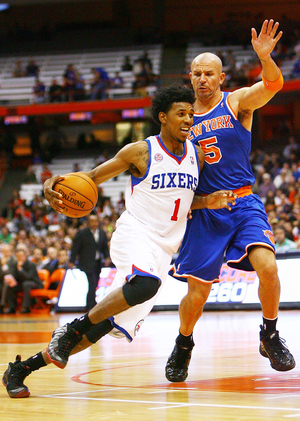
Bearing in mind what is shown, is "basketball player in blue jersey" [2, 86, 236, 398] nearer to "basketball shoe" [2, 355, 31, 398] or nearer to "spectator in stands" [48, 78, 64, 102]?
"basketball shoe" [2, 355, 31, 398]

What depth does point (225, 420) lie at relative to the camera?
9.80 feet

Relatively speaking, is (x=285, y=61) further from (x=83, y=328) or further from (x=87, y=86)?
(x=83, y=328)

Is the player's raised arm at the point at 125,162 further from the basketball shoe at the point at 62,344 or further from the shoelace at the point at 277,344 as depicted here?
the shoelace at the point at 277,344

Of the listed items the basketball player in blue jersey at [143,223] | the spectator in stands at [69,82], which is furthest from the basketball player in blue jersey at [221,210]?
the spectator in stands at [69,82]

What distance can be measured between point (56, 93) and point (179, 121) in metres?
22.8

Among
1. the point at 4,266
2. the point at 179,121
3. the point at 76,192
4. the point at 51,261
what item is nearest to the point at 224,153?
the point at 179,121

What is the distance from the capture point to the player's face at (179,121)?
434cm

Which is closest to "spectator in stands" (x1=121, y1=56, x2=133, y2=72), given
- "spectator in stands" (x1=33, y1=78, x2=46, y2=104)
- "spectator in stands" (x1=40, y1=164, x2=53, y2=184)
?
"spectator in stands" (x1=33, y1=78, x2=46, y2=104)

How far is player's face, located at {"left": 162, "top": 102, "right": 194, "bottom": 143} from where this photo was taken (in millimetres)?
4336

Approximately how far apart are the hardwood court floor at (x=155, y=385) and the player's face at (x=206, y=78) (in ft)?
7.06

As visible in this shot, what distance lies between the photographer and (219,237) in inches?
185

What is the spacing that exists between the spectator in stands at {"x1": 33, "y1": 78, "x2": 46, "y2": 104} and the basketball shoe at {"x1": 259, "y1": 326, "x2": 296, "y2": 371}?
2326 centimetres

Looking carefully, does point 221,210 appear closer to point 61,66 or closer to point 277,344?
point 277,344

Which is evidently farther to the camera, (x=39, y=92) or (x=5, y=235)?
(x=39, y=92)
